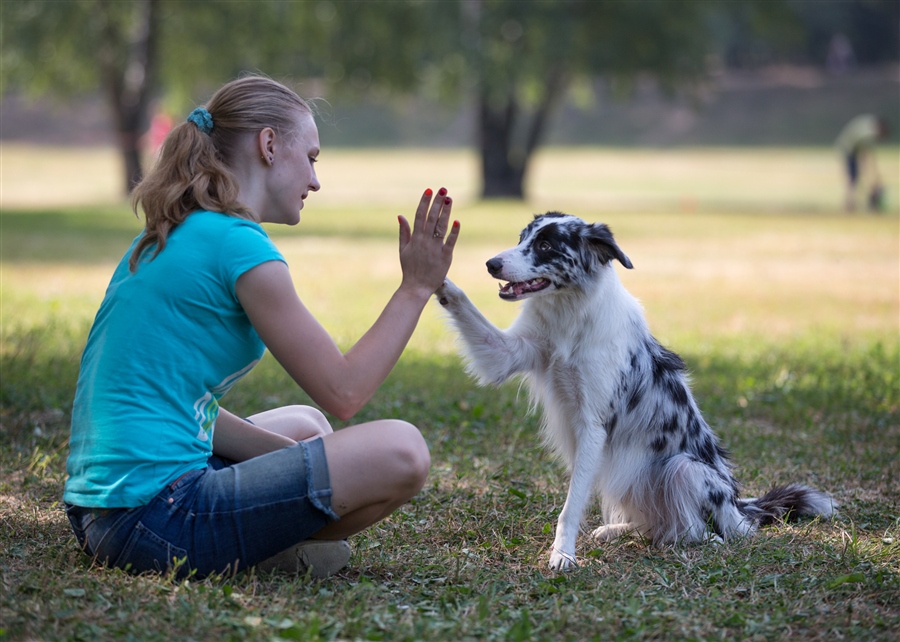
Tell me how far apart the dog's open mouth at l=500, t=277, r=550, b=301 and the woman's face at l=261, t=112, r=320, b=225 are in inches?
42.9

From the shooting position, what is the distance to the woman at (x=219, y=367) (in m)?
3.36

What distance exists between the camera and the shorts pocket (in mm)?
3467

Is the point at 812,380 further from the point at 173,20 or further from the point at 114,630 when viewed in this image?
the point at 173,20

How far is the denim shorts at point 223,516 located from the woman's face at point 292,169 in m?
0.89

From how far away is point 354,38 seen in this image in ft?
89.5

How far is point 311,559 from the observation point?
3.81 metres

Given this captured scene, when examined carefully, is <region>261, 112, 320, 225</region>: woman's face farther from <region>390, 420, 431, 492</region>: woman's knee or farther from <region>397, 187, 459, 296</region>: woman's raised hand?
<region>390, 420, 431, 492</region>: woman's knee

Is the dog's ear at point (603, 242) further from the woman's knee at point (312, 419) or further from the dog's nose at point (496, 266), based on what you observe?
the woman's knee at point (312, 419)

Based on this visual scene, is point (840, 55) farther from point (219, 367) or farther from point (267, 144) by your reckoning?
point (219, 367)

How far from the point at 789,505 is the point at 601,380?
1222mm

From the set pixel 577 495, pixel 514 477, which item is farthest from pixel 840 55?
pixel 577 495

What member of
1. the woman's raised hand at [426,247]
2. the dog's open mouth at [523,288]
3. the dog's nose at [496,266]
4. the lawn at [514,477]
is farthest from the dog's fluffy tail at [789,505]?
the woman's raised hand at [426,247]

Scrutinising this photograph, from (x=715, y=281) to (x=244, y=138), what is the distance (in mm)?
11184

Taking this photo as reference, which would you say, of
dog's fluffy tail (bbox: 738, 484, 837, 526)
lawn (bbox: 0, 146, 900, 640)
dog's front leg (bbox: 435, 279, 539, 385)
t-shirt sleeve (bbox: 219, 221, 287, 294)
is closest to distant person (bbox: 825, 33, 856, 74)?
lawn (bbox: 0, 146, 900, 640)
